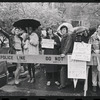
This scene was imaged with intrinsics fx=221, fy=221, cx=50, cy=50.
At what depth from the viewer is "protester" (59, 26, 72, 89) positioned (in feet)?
17.6

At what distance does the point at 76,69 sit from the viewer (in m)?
5.31

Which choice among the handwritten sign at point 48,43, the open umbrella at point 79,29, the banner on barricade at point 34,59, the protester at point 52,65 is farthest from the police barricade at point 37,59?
the open umbrella at point 79,29

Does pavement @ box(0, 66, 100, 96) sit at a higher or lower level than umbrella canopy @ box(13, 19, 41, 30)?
lower

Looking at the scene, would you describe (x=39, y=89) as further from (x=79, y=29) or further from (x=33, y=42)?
(x=79, y=29)

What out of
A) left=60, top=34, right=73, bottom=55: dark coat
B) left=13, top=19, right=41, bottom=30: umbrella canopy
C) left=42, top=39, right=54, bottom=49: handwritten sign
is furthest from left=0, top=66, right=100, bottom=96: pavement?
left=13, top=19, right=41, bottom=30: umbrella canopy

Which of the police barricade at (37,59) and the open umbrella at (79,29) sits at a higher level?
the open umbrella at (79,29)

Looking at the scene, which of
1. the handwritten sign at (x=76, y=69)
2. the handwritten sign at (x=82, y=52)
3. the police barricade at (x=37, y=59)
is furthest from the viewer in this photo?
the police barricade at (x=37, y=59)

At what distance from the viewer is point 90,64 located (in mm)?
5348

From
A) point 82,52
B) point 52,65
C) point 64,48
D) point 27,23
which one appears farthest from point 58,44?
point 27,23

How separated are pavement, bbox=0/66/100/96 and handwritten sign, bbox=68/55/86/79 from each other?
0.90 feet

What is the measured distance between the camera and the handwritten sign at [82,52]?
5.19m

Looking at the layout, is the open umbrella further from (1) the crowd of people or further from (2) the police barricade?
(2) the police barricade

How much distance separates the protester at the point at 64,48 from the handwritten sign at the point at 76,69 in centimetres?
18

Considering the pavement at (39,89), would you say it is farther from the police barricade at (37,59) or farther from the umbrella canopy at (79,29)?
the umbrella canopy at (79,29)
